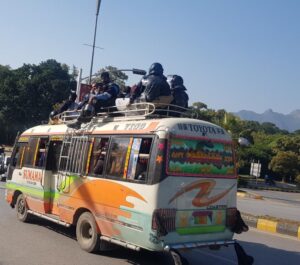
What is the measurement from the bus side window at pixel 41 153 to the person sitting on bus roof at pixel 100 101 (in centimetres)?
116

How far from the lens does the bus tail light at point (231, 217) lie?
7.22m

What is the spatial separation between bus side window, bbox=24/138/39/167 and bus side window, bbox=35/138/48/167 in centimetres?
18

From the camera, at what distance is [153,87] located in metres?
8.02

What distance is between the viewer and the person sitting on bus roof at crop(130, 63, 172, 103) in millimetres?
8023

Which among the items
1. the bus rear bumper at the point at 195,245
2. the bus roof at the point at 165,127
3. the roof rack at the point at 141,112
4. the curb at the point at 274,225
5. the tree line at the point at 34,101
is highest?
the tree line at the point at 34,101

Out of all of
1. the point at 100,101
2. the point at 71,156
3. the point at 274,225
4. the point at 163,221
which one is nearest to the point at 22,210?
the point at 71,156

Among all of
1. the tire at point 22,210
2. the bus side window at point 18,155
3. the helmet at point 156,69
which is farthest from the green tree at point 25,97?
the helmet at point 156,69

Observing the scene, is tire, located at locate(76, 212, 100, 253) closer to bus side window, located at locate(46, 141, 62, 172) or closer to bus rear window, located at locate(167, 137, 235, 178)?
bus side window, located at locate(46, 141, 62, 172)

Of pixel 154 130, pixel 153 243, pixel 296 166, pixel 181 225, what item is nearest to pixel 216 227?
pixel 181 225

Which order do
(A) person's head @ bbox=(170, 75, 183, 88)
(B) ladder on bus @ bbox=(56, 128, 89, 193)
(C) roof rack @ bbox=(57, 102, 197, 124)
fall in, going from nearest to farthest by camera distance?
(C) roof rack @ bbox=(57, 102, 197, 124), (B) ladder on bus @ bbox=(56, 128, 89, 193), (A) person's head @ bbox=(170, 75, 183, 88)

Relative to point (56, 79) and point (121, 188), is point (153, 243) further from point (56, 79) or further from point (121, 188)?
point (56, 79)

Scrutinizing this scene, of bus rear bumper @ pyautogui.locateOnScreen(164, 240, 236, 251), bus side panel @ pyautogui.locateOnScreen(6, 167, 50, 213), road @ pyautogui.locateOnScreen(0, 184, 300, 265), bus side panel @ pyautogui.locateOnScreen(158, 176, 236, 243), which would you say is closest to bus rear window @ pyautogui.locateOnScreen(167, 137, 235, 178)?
bus side panel @ pyautogui.locateOnScreen(158, 176, 236, 243)

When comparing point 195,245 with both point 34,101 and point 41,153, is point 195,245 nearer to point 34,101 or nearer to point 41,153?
point 41,153

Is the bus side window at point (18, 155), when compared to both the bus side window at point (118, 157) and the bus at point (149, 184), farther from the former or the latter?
the bus side window at point (118, 157)
